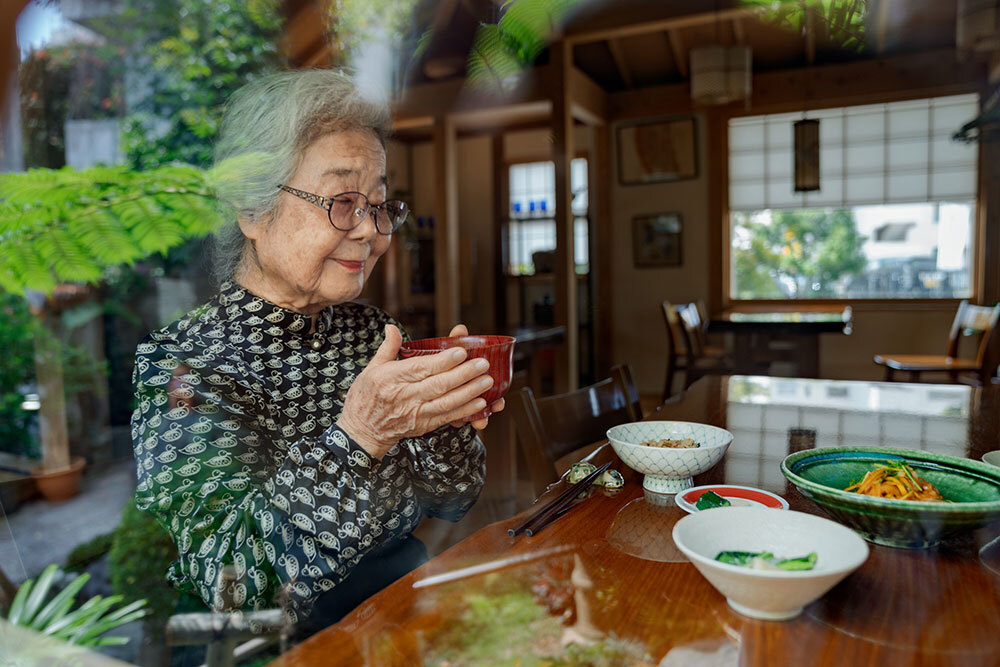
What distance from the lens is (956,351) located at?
2.13 metres

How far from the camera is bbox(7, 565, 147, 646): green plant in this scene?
554mm

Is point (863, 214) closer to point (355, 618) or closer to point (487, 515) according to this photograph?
point (487, 515)

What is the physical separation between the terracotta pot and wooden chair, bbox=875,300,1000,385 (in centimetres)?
203

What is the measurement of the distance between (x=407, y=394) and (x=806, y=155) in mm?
1659

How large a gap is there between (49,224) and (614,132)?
4.66 ft

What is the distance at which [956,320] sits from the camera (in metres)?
1.88

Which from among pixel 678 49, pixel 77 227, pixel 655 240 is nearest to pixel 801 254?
pixel 655 240

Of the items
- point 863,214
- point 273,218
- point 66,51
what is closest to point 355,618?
point 273,218

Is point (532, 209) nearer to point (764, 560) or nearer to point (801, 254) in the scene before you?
point (801, 254)

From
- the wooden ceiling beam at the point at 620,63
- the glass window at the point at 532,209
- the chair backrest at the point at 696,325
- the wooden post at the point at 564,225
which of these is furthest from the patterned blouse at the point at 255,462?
the chair backrest at the point at 696,325

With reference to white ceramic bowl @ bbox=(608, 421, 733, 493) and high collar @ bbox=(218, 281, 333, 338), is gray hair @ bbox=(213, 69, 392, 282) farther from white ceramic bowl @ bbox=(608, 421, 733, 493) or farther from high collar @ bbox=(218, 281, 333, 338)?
white ceramic bowl @ bbox=(608, 421, 733, 493)

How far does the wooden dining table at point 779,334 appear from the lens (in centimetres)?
202

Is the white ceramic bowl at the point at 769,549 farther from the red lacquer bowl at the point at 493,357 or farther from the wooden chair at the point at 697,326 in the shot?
the wooden chair at the point at 697,326

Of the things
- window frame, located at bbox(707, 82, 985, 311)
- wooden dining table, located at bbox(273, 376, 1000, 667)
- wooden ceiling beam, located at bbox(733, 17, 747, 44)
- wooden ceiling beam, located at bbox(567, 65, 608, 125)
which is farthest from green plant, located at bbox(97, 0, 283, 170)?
window frame, located at bbox(707, 82, 985, 311)
